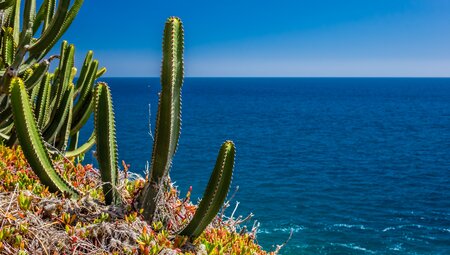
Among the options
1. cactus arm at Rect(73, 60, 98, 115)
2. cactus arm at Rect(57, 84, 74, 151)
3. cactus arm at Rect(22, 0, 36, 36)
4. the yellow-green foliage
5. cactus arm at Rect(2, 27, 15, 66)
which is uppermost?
cactus arm at Rect(22, 0, 36, 36)

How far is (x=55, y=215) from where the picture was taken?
4.46 metres

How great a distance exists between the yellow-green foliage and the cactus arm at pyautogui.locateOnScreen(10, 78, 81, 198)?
13 centimetres

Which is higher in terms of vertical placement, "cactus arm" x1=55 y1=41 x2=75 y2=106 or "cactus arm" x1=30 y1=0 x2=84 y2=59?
"cactus arm" x1=30 y1=0 x2=84 y2=59

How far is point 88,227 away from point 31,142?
1.05 m

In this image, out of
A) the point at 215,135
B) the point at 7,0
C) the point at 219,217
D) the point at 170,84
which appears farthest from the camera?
the point at 215,135

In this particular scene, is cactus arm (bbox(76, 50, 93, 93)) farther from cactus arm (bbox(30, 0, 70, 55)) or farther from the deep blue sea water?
the deep blue sea water

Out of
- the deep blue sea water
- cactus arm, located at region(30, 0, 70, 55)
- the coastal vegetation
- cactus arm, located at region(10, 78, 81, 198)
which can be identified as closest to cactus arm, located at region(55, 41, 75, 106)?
cactus arm, located at region(30, 0, 70, 55)

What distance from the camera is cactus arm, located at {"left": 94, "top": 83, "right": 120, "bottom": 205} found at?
4.80 metres

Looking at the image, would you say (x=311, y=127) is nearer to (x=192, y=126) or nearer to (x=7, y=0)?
(x=192, y=126)

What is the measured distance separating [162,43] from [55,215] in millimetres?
1739

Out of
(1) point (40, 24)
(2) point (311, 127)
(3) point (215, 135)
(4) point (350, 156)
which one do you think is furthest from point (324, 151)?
(1) point (40, 24)

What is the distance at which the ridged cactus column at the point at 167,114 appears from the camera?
4543 millimetres

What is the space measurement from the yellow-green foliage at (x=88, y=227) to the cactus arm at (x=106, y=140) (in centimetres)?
14

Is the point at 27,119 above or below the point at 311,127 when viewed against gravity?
above
